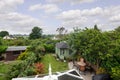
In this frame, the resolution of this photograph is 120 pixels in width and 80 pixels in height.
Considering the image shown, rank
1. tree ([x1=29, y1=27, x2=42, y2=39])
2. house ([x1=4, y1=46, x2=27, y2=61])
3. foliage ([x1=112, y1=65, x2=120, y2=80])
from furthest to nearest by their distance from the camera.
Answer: tree ([x1=29, y1=27, x2=42, y2=39])
house ([x1=4, y1=46, x2=27, y2=61])
foliage ([x1=112, y1=65, x2=120, y2=80])

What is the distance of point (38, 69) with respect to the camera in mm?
24531

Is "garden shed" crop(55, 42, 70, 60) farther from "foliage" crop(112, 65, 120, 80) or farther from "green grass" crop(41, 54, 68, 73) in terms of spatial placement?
"foliage" crop(112, 65, 120, 80)

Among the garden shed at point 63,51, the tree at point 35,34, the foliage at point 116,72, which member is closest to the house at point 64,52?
the garden shed at point 63,51

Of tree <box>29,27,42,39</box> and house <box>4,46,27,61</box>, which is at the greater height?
tree <box>29,27,42,39</box>

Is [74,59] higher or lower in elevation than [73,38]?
lower

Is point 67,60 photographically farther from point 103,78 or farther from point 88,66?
point 103,78

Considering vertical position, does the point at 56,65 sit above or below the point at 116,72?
below

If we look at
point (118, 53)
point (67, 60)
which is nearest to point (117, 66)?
point (118, 53)

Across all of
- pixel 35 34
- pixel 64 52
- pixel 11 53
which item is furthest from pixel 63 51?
pixel 35 34

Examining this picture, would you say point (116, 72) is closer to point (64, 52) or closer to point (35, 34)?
point (64, 52)

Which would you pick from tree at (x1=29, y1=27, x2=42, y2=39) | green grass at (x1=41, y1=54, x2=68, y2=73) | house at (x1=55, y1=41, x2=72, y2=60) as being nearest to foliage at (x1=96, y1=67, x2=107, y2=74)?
green grass at (x1=41, y1=54, x2=68, y2=73)

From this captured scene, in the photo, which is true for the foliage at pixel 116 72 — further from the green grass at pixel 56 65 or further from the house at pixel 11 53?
the house at pixel 11 53

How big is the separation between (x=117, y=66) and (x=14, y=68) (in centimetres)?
1133

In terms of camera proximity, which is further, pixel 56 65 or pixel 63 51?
pixel 63 51
